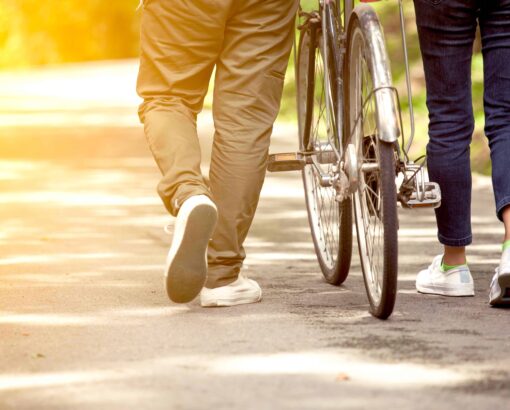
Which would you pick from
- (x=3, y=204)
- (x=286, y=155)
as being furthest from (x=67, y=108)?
(x=286, y=155)

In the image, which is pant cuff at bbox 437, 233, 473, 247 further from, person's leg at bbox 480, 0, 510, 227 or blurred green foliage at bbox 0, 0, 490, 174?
blurred green foliage at bbox 0, 0, 490, 174

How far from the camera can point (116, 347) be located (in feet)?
14.4

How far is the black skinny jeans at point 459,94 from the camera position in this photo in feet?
16.4

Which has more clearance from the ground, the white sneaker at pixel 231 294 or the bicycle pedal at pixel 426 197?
the bicycle pedal at pixel 426 197

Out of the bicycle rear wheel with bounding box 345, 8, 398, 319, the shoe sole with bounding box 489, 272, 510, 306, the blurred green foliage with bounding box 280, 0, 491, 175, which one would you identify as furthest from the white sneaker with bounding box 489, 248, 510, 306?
the blurred green foliage with bounding box 280, 0, 491, 175

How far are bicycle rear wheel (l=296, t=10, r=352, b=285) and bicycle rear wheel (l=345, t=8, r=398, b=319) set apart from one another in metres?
0.13

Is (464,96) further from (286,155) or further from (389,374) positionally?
(389,374)

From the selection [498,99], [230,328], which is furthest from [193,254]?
[498,99]

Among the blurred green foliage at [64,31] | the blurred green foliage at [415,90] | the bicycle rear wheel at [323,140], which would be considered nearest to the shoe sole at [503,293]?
the bicycle rear wheel at [323,140]

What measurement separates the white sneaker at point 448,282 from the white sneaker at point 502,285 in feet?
0.78

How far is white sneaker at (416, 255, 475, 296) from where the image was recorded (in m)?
5.25

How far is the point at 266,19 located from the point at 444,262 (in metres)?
1.17

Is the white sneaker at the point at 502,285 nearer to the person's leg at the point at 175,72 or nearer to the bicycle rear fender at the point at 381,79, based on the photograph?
the bicycle rear fender at the point at 381,79

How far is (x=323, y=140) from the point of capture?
221 inches
